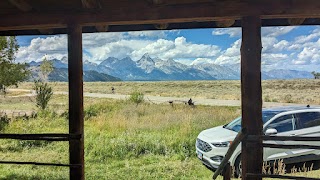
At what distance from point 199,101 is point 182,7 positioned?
296 inches

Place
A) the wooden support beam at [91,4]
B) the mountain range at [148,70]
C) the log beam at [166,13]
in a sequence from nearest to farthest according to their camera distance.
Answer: the log beam at [166,13] < the wooden support beam at [91,4] < the mountain range at [148,70]

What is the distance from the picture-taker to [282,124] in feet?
17.5

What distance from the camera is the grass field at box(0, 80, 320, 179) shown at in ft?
20.5

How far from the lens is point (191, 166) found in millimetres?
6418

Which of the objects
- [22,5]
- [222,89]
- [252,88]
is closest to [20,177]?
[22,5]

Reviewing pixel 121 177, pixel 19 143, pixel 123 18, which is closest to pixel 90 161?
pixel 121 177

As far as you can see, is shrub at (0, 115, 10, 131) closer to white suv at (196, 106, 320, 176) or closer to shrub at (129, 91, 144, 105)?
shrub at (129, 91, 144, 105)

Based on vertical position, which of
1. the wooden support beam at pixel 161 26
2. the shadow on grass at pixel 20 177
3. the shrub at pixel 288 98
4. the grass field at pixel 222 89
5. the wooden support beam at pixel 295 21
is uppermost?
the wooden support beam at pixel 295 21

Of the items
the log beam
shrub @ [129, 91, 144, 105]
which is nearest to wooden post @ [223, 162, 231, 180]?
the log beam

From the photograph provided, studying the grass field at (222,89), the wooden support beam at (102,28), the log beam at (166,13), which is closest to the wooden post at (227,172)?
the log beam at (166,13)

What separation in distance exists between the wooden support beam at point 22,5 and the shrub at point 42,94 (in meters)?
6.68

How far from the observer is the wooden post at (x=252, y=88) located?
2.63 meters

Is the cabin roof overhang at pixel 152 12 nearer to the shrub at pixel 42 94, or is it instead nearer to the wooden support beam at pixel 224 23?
the wooden support beam at pixel 224 23

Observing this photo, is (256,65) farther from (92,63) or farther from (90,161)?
(92,63)
